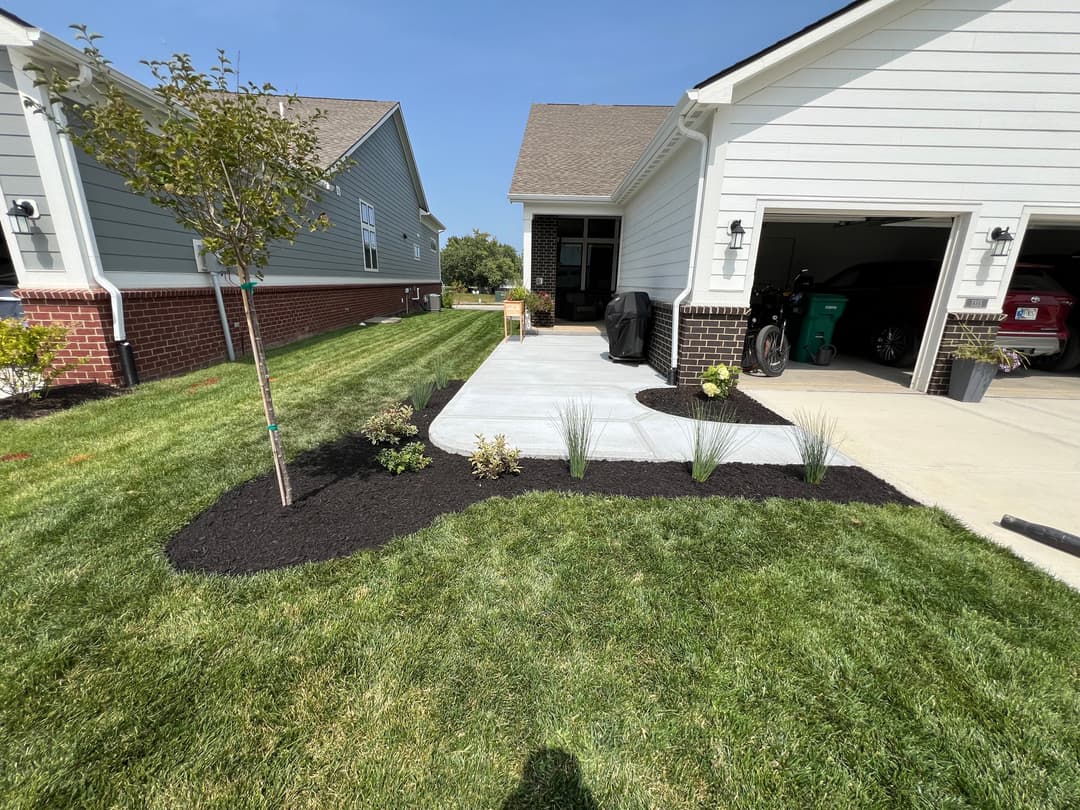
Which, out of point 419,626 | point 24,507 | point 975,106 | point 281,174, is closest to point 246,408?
point 24,507

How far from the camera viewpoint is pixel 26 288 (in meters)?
5.02

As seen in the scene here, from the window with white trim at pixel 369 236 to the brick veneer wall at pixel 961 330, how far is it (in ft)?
46.7

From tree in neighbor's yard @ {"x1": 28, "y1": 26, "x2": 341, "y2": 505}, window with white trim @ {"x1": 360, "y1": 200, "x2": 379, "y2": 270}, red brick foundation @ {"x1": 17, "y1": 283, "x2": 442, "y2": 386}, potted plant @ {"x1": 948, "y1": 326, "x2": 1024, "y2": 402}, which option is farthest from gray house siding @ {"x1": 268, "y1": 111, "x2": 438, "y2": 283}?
potted plant @ {"x1": 948, "y1": 326, "x2": 1024, "y2": 402}

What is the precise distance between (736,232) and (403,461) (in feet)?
15.8

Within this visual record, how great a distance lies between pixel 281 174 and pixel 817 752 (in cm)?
348

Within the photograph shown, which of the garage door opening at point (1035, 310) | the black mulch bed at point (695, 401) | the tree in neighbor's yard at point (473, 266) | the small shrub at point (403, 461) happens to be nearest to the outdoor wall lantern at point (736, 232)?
the black mulch bed at point (695, 401)

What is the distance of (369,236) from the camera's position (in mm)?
14273

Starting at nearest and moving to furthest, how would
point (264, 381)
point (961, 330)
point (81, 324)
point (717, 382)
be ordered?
point (264, 381)
point (81, 324)
point (717, 382)
point (961, 330)

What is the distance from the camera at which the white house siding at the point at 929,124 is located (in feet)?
16.3

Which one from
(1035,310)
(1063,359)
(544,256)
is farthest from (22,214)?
(1063,359)

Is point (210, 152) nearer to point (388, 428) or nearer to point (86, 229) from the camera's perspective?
point (388, 428)

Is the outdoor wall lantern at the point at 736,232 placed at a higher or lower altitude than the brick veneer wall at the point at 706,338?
higher

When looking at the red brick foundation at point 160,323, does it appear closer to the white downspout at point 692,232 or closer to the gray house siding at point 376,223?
the gray house siding at point 376,223

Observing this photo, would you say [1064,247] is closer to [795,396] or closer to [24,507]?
[795,396]
